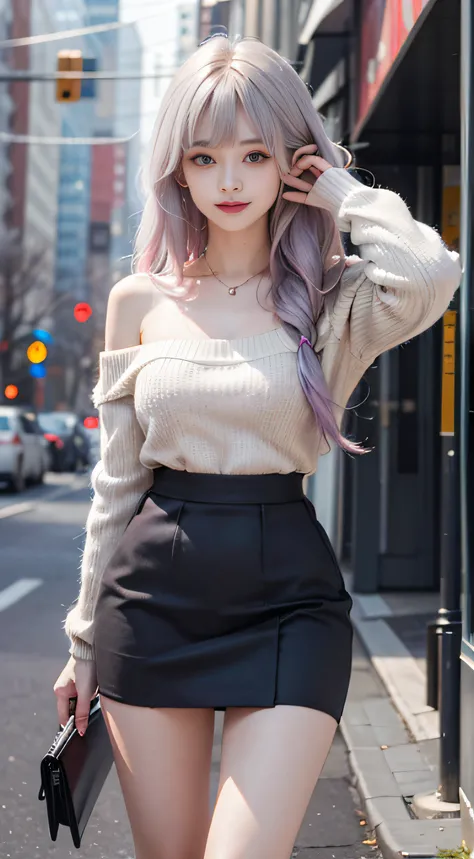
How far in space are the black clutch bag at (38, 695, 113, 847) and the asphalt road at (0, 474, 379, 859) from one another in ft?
4.34

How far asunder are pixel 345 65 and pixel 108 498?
7921 millimetres

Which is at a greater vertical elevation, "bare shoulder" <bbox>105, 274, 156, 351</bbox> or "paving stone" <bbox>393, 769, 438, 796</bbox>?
A: "bare shoulder" <bbox>105, 274, 156, 351</bbox>

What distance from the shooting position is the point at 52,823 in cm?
258

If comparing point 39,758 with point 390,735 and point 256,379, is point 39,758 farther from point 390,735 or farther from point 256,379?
point 256,379

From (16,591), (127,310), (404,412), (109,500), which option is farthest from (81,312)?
(109,500)

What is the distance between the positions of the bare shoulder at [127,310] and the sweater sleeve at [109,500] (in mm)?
60

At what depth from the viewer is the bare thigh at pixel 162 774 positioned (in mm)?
2420

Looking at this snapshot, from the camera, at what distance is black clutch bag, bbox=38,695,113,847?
8.35 ft

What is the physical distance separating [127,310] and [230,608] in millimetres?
782

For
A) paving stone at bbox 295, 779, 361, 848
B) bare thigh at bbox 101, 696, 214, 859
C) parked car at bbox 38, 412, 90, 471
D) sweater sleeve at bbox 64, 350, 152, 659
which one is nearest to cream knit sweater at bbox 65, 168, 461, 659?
sweater sleeve at bbox 64, 350, 152, 659

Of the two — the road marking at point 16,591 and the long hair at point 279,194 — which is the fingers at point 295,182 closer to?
the long hair at point 279,194

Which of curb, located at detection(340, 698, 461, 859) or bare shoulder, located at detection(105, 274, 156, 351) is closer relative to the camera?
bare shoulder, located at detection(105, 274, 156, 351)

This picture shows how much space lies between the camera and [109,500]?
2.69 meters

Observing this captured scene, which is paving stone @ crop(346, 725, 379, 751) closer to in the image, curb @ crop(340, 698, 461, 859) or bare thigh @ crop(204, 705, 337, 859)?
curb @ crop(340, 698, 461, 859)
